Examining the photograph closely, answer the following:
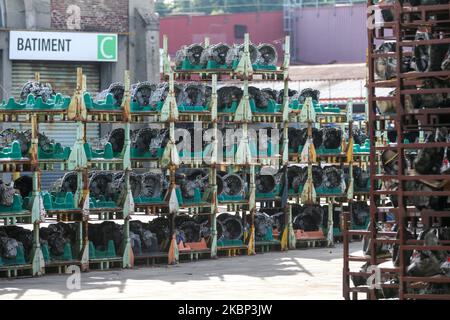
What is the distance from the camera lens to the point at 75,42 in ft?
121

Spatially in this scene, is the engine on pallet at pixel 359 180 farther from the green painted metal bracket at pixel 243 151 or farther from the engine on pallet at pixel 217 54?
the engine on pallet at pixel 217 54

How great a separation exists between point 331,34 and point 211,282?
49.6m

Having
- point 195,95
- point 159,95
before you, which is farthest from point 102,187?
point 195,95

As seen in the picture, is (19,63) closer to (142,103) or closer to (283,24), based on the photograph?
(142,103)

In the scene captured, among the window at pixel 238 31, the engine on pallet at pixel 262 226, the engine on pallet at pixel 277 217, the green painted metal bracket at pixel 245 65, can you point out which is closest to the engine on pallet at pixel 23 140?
the green painted metal bracket at pixel 245 65

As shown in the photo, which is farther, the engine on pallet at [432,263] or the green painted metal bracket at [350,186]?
the green painted metal bracket at [350,186]

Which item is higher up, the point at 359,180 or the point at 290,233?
the point at 359,180

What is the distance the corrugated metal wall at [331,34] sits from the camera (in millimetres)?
67562

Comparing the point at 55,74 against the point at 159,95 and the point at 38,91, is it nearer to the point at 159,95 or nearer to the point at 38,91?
the point at 159,95

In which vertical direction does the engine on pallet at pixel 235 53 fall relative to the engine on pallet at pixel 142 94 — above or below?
above

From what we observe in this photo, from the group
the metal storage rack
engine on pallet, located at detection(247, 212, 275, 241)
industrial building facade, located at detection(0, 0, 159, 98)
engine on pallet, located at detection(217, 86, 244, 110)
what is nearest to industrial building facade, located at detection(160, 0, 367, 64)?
industrial building facade, located at detection(0, 0, 159, 98)

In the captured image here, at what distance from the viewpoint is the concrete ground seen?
752 inches

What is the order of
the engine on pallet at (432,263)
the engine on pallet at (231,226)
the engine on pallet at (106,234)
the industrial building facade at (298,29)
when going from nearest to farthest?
1. the engine on pallet at (432,263)
2. the engine on pallet at (106,234)
3. the engine on pallet at (231,226)
4. the industrial building facade at (298,29)
